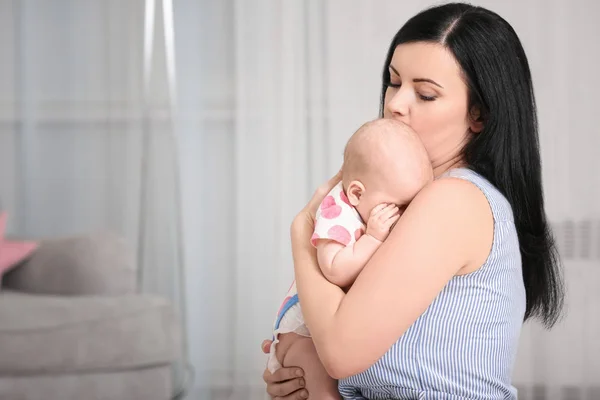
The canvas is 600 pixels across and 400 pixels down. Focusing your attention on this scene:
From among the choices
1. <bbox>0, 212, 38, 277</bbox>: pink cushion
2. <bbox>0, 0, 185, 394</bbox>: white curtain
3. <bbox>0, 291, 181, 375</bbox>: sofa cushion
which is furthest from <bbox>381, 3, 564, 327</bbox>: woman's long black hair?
<bbox>0, 0, 185, 394</bbox>: white curtain

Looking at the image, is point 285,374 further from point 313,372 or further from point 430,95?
point 430,95

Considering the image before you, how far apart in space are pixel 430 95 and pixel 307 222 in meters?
0.29

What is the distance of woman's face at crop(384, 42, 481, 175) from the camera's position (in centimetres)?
125

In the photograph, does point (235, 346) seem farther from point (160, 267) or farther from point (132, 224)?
point (132, 224)

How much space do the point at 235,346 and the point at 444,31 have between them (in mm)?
2360

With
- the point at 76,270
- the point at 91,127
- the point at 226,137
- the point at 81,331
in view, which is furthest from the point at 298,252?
the point at 91,127

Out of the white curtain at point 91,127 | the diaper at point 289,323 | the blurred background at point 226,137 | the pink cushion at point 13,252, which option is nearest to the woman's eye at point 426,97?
the diaper at point 289,323

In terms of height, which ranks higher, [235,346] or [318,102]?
[318,102]

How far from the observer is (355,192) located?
125 centimetres

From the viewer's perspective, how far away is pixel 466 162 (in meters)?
1.33

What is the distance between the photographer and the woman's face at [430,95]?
1246mm

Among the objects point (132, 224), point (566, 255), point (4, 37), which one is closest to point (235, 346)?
point (132, 224)

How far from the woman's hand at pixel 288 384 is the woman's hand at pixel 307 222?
21 cm

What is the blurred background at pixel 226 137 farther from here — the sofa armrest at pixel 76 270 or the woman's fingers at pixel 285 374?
the woman's fingers at pixel 285 374
